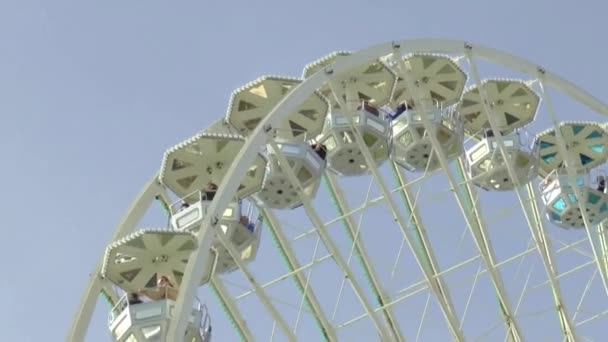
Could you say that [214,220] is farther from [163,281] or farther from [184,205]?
[184,205]

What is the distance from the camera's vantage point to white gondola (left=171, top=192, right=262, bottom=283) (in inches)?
A: 850

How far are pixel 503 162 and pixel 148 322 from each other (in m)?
8.58

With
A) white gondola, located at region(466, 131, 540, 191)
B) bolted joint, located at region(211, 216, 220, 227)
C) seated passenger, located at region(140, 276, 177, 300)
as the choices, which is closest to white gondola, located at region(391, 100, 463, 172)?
white gondola, located at region(466, 131, 540, 191)

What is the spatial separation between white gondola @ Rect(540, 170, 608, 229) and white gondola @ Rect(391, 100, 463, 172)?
2518 mm

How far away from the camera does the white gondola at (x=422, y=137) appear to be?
24.8 m

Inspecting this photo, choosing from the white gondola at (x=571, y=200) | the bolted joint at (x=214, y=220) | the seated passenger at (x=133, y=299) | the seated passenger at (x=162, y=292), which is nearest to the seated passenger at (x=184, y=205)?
the seated passenger at (x=162, y=292)

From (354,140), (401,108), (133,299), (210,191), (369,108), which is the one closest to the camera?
(133,299)

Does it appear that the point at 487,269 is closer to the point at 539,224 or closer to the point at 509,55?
the point at 539,224

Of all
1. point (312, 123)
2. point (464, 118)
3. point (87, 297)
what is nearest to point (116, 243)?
point (87, 297)

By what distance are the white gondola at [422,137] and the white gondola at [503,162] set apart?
2.38 feet

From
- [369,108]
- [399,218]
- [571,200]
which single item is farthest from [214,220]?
[571,200]

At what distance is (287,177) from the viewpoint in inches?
922

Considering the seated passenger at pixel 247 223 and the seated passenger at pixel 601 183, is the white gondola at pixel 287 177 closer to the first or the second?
the seated passenger at pixel 247 223

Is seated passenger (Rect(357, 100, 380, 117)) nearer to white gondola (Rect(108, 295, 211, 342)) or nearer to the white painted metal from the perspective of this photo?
the white painted metal
